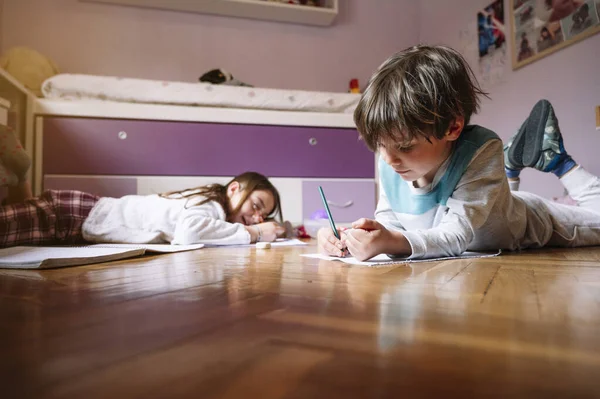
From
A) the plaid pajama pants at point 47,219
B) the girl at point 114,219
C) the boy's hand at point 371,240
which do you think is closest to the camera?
the boy's hand at point 371,240

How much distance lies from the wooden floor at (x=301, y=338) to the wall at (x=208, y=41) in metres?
2.23

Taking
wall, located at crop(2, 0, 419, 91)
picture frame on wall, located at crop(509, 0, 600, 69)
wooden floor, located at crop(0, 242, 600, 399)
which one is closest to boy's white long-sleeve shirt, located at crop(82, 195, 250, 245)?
wooden floor, located at crop(0, 242, 600, 399)

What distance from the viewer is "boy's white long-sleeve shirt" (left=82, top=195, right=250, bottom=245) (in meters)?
1.29

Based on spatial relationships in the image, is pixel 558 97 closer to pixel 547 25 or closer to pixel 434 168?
pixel 547 25

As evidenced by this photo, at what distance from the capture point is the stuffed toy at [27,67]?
2.07m

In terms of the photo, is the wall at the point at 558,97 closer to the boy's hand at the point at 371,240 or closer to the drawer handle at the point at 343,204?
the drawer handle at the point at 343,204

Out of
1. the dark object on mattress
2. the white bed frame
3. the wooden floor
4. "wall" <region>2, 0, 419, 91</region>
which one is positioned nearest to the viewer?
the wooden floor

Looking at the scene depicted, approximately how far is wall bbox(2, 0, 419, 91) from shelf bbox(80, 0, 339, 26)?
5 cm

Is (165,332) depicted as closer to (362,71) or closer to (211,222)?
(211,222)

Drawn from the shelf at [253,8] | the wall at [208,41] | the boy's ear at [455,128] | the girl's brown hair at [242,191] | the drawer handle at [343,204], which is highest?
the shelf at [253,8]

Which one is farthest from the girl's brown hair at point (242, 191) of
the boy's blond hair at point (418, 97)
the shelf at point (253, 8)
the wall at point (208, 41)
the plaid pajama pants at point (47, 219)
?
the shelf at point (253, 8)

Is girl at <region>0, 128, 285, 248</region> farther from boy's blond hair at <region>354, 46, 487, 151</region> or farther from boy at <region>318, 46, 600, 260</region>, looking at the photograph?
boy's blond hair at <region>354, 46, 487, 151</region>

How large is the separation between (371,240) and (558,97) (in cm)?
156

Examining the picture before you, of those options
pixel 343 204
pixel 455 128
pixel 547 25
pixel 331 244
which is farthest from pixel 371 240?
pixel 547 25
